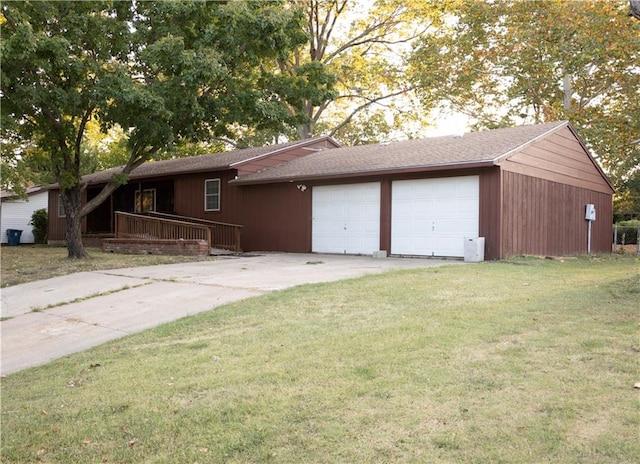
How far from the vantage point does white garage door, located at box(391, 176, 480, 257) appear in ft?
44.9

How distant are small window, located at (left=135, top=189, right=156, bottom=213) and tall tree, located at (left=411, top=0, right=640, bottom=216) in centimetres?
1326

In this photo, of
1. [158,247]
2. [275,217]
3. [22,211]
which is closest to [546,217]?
[275,217]

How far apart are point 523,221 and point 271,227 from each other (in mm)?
8132

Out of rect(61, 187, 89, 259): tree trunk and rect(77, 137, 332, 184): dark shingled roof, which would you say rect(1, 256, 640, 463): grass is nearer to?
rect(61, 187, 89, 259): tree trunk

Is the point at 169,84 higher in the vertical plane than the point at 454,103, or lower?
lower

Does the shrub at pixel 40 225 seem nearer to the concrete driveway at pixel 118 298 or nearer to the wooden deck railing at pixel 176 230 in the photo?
the wooden deck railing at pixel 176 230

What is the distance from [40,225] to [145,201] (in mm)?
9525

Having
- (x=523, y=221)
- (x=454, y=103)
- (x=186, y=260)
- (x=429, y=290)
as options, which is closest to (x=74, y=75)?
(x=186, y=260)

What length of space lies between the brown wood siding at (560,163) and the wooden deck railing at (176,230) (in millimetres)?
9131

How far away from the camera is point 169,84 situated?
513 inches

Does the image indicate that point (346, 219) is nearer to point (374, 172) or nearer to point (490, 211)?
point (374, 172)

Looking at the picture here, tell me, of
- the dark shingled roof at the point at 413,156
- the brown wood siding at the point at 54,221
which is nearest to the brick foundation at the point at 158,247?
the dark shingled roof at the point at 413,156

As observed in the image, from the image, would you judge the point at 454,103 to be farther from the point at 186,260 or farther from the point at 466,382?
the point at 466,382

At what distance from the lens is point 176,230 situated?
57.1ft
